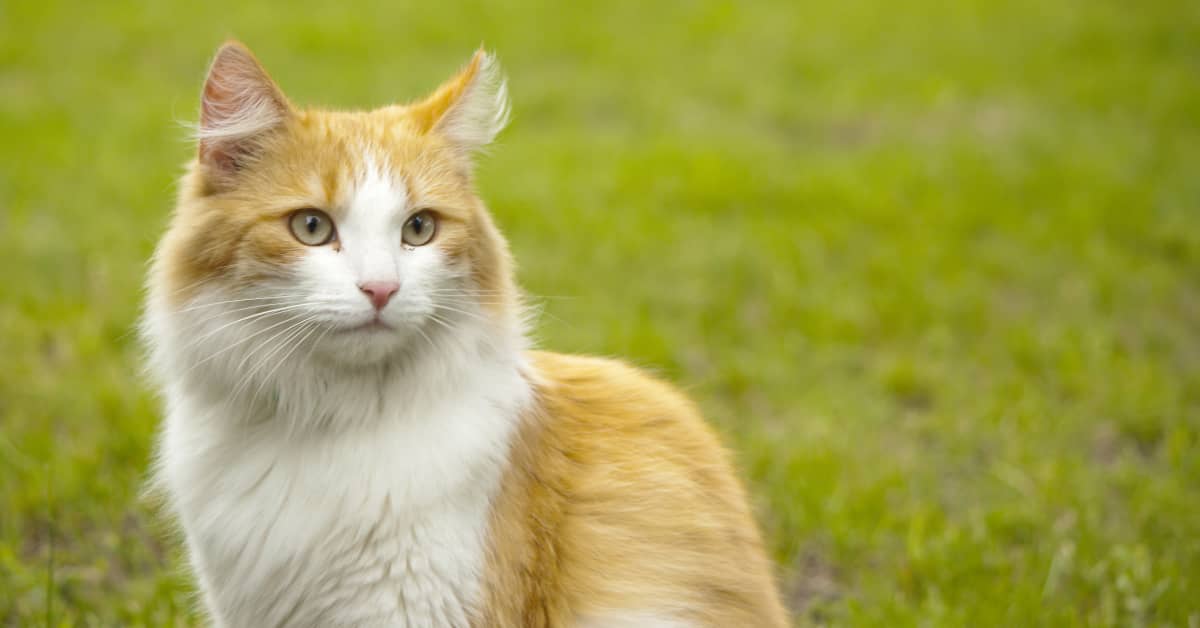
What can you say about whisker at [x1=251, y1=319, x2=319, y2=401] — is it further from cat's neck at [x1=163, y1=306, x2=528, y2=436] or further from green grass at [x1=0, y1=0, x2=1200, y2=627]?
green grass at [x1=0, y1=0, x2=1200, y2=627]

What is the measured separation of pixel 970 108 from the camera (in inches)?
322

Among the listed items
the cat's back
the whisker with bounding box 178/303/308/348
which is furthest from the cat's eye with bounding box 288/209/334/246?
the cat's back

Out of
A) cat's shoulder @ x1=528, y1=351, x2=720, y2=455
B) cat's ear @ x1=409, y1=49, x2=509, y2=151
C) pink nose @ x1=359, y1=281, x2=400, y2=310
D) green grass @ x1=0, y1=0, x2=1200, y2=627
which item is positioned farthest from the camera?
green grass @ x1=0, y1=0, x2=1200, y2=627

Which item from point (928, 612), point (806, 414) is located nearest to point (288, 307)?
point (928, 612)

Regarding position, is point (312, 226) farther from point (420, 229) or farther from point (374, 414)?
point (374, 414)

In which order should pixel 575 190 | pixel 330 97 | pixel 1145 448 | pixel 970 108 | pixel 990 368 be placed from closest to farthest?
pixel 1145 448 < pixel 990 368 < pixel 575 190 < pixel 330 97 < pixel 970 108

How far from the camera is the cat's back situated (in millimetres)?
2391

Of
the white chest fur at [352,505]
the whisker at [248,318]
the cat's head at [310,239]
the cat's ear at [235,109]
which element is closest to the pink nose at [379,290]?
the cat's head at [310,239]

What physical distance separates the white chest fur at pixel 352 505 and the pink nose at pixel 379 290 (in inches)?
11.2

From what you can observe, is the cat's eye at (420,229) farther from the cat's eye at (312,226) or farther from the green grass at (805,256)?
the green grass at (805,256)

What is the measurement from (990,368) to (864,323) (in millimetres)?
637

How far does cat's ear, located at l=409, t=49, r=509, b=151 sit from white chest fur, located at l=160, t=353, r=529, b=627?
23.0 inches

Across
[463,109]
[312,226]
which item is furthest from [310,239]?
[463,109]

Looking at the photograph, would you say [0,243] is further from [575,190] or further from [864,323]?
[864,323]
